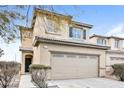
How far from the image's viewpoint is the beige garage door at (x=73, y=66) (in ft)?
26.3

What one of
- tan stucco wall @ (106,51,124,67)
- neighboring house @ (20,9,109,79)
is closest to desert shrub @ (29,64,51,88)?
neighboring house @ (20,9,109,79)

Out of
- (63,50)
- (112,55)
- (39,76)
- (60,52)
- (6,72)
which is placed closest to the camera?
Result: (39,76)

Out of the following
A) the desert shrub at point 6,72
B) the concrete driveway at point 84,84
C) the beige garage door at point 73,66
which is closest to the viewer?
the desert shrub at point 6,72

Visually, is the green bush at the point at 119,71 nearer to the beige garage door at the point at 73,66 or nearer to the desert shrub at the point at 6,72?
the beige garage door at the point at 73,66

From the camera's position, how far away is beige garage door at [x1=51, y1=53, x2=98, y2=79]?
8023 millimetres

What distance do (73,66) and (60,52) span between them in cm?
104

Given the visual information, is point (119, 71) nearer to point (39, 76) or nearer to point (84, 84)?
point (84, 84)

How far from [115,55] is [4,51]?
6664 mm

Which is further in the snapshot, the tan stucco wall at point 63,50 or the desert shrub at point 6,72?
the tan stucco wall at point 63,50

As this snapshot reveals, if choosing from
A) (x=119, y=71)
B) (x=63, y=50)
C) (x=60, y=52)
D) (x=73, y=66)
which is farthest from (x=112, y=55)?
(x=60, y=52)

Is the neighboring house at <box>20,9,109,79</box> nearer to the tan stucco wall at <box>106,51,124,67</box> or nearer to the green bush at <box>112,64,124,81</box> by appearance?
the tan stucco wall at <box>106,51,124,67</box>

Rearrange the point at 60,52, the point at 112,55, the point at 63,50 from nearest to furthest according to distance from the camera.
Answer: the point at 60,52, the point at 63,50, the point at 112,55

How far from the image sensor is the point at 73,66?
8578 mm

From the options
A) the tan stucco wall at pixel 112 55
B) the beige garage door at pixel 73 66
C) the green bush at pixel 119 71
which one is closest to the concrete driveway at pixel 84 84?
the beige garage door at pixel 73 66
